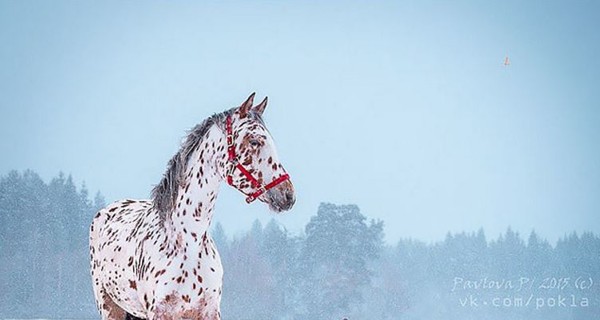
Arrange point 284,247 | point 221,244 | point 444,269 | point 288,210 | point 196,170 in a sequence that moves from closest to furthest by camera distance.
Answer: point 288,210 < point 196,170 < point 284,247 < point 221,244 < point 444,269

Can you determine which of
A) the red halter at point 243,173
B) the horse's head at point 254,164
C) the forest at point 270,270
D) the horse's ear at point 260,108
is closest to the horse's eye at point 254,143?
the horse's head at point 254,164

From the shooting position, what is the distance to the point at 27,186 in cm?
5097

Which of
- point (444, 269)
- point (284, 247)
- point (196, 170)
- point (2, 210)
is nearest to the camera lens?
point (196, 170)

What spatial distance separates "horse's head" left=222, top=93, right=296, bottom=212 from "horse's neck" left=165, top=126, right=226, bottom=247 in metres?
0.09

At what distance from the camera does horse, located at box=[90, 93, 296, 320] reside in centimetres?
430

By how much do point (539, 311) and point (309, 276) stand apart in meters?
22.8

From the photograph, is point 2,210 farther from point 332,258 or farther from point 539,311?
point 539,311

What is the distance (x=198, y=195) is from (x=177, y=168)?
0.21m

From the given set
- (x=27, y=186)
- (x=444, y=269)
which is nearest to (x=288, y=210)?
(x=27, y=186)

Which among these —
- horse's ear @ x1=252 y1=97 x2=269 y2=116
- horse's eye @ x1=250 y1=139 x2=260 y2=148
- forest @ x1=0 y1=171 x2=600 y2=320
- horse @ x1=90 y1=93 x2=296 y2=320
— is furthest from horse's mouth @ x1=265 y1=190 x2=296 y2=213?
forest @ x1=0 y1=171 x2=600 y2=320

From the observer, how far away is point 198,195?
14.9ft

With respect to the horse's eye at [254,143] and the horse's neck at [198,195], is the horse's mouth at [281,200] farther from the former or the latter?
the horse's neck at [198,195]

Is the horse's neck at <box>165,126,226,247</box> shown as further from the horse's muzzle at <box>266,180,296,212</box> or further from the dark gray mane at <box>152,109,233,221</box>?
the horse's muzzle at <box>266,180,296,212</box>

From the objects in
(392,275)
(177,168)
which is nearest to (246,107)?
(177,168)
